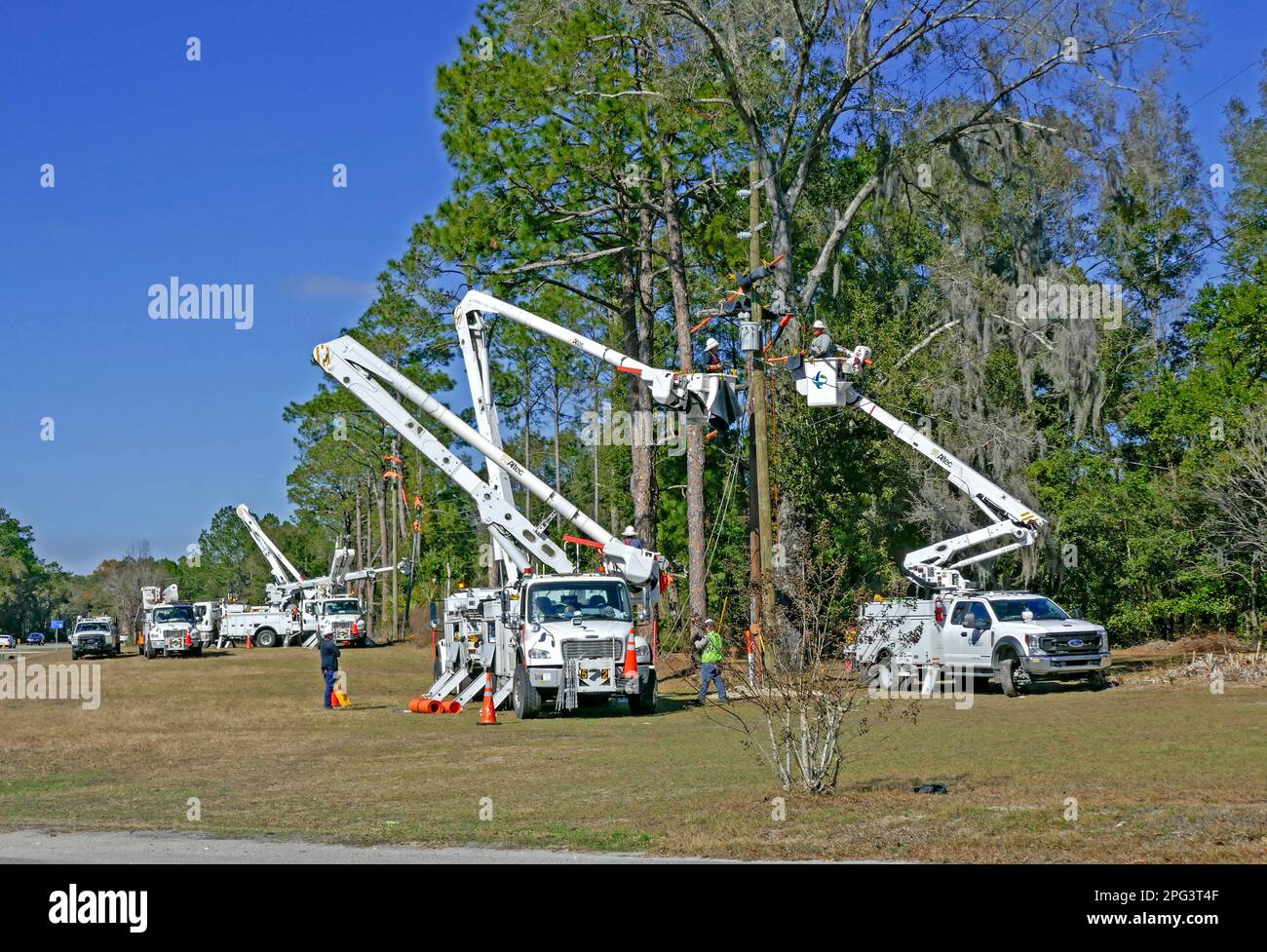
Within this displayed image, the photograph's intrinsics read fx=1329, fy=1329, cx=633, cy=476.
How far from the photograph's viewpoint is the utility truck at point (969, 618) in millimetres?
24844

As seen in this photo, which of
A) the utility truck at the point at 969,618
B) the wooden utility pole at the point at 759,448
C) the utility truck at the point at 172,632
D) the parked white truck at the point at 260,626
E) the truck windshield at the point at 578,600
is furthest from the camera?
the parked white truck at the point at 260,626

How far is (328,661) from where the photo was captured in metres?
27.7

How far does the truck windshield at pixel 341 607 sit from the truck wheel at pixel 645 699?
4105 centimetres

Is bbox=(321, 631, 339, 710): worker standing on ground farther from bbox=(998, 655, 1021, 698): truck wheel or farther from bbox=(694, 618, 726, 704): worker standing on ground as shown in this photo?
bbox=(998, 655, 1021, 698): truck wheel

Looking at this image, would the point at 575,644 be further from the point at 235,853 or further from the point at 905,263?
the point at 905,263

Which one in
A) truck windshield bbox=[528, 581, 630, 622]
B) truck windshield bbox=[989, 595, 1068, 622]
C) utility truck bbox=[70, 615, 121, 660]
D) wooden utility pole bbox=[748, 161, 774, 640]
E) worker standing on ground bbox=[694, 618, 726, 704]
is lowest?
utility truck bbox=[70, 615, 121, 660]

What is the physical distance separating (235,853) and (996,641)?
18657 mm

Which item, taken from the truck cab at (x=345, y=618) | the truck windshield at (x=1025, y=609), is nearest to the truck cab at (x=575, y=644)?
the truck windshield at (x=1025, y=609)

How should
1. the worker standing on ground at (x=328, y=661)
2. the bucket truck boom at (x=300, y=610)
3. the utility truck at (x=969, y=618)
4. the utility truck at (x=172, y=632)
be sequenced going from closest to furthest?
the utility truck at (x=969, y=618) → the worker standing on ground at (x=328, y=661) → the utility truck at (x=172, y=632) → the bucket truck boom at (x=300, y=610)

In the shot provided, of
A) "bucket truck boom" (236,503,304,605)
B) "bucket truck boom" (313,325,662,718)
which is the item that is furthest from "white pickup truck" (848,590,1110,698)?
"bucket truck boom" (236,503,304,605)

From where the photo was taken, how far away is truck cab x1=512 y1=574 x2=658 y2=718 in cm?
2330

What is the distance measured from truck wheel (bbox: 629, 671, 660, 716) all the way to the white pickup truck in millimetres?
3899

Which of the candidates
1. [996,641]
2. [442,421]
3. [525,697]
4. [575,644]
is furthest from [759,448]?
[442,421]

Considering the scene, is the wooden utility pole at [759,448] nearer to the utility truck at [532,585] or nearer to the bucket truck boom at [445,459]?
the utility truck at [532,585]
